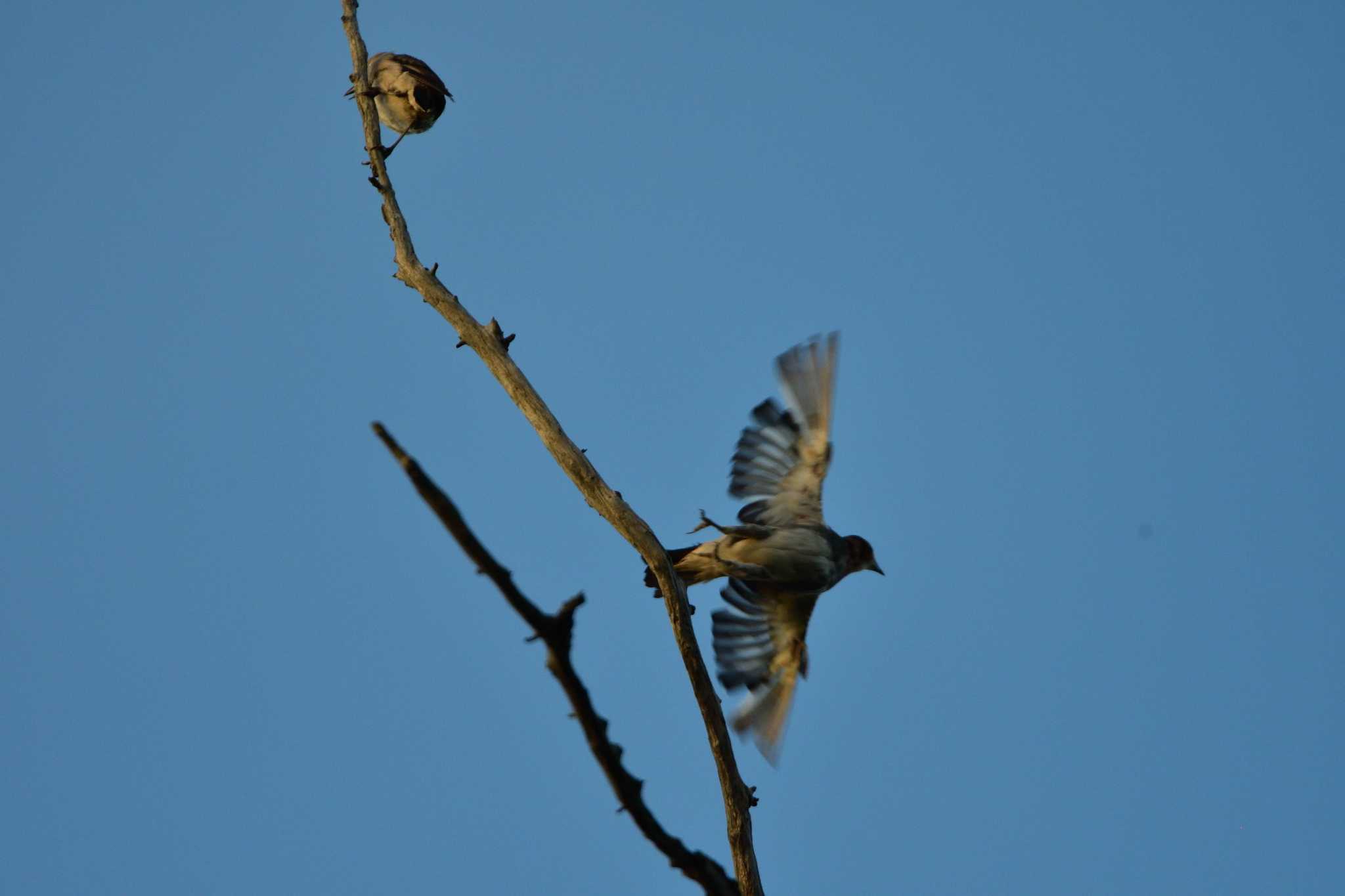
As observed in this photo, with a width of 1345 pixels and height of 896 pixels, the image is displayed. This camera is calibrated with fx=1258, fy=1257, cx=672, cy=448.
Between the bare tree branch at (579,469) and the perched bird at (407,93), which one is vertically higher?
the perched bird at (407,93)

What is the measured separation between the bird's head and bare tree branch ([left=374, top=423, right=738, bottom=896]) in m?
6.48

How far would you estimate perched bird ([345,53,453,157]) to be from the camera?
369 inches

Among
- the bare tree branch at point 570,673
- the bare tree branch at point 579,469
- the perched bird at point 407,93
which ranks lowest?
the bare tree branch at point 570,673

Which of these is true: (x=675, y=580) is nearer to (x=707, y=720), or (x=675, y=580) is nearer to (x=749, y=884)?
(x=707, y=720)

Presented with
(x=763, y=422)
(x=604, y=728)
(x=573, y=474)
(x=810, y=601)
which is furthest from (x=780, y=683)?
(x=604, y=728)

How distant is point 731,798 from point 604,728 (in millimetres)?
2612

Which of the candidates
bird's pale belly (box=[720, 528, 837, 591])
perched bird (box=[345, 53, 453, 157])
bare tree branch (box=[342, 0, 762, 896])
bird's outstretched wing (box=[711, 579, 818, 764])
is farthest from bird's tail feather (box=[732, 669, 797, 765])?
perched bird (box=[345, 53, 453, 157])

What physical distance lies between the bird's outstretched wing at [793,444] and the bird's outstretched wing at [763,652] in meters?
0.64

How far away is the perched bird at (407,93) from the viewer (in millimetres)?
9383

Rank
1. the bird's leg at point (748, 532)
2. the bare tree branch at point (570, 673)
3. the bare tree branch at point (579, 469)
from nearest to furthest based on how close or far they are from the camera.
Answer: the bare tree branch at point (570, 673), the bare tree branch at point (579, 469), the bird's leg at point (748, 532)

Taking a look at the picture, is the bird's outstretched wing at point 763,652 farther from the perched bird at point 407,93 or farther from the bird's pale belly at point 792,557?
the perched bird at point 407,93

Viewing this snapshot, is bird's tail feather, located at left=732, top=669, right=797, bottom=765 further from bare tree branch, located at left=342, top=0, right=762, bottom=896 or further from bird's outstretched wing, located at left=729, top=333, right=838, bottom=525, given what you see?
bare tree branch, located at left=342, top=0, right=762, bottom=896

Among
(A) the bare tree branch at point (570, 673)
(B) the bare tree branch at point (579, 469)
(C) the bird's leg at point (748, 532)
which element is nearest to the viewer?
(A) the bare tree branch at point (570, 673)

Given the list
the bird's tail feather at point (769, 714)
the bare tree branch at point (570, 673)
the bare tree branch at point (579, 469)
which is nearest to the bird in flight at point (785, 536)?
the bird's tail feather at point (769, 714)
